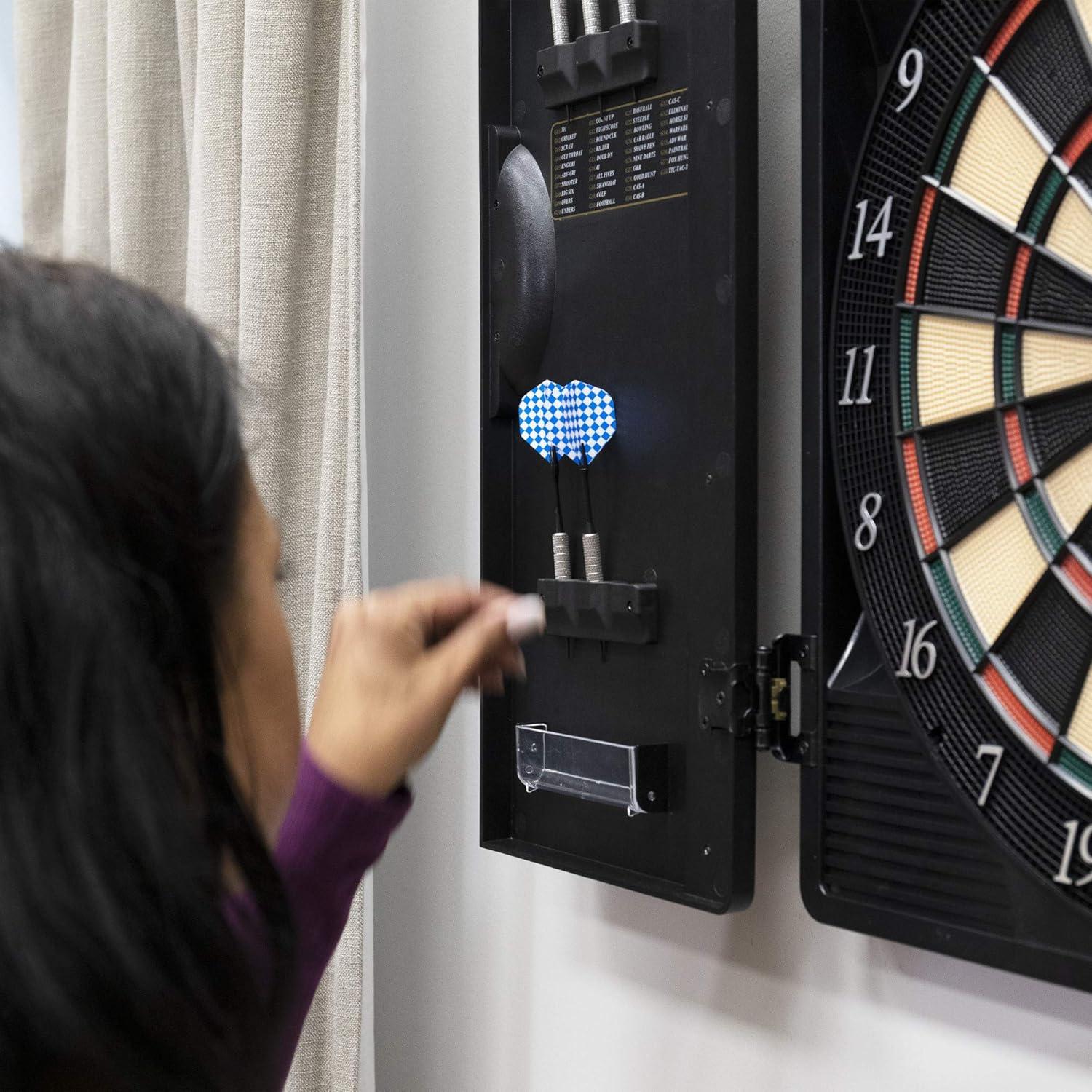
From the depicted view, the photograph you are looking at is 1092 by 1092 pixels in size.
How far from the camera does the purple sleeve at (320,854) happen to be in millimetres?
719

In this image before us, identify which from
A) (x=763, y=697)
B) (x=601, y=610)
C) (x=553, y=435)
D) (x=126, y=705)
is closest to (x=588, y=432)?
(x=553, y=435)

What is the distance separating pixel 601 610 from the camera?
1.05 meters

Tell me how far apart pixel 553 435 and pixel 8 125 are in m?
1.38

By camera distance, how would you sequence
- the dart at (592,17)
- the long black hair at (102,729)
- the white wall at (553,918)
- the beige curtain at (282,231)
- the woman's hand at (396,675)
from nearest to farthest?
the long black hair at (102,729)
the woman's hand at (396,675)
the white wall at (553,918)
the dart at (592,17)
the beige curtain at (282,231)

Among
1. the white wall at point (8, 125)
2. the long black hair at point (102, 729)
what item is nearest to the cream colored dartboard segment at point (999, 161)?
the long black hair at point (102, 729)

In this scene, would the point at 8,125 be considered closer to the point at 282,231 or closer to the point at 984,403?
the point at 282,231

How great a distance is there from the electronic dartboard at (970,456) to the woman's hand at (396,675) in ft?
0.86

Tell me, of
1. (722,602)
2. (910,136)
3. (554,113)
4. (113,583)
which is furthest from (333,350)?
(113,583)

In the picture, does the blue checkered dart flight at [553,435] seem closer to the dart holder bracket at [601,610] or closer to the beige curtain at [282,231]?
the dart holder bracket at [601,610]

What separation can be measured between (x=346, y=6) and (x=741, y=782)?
0.80 metres

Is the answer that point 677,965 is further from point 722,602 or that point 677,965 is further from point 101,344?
point 101,344

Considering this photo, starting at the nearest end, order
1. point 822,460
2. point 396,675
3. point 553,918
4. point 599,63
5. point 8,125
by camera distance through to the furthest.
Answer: point 396,675 < point 822,460 < point 599,63 < point 553,918 < point 8,125

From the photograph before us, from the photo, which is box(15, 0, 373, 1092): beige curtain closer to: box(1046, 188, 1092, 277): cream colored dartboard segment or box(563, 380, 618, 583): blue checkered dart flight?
box(563, 380, 618, 583): blue checkered dart flight

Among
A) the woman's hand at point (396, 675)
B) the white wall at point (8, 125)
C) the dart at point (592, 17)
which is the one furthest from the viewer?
the white wall at point (8, 125)
